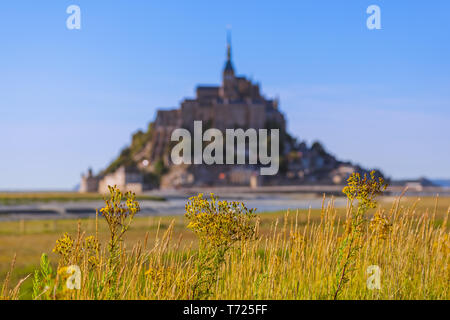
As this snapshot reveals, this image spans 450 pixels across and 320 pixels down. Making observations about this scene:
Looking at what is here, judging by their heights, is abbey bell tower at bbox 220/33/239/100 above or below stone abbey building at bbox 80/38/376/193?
above

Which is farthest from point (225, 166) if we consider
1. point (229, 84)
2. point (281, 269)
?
point (281, 269)

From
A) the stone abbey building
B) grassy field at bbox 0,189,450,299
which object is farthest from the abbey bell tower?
grassy field at bbox 0,189,450,299

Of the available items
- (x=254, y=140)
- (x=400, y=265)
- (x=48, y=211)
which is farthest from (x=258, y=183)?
(x=400, y=265)

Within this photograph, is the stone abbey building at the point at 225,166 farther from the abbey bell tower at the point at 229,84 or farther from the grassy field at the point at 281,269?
the grassy field at the point at 281,269

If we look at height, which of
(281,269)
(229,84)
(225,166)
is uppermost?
(229,84)

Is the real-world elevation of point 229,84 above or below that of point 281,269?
above

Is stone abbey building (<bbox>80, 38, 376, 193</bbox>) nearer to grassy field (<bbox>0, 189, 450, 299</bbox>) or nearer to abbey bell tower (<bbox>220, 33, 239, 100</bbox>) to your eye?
abbey bell tower (<bbox>220, 33, 239, 100</bbox>)

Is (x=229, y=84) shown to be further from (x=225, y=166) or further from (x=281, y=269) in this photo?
(x=281, y=269)

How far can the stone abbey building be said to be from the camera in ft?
331

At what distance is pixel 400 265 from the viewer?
512 centimetres

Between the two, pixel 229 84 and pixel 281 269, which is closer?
pixel 281 269

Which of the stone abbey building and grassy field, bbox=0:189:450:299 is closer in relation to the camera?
grassy field, bbox=0:189:450:299

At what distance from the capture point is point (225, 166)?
10606 centimetres
